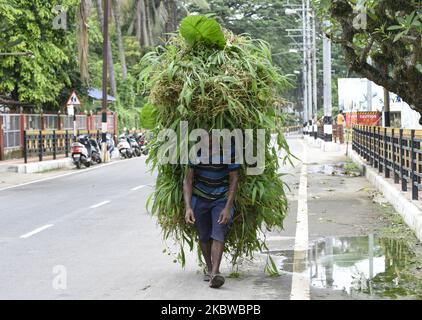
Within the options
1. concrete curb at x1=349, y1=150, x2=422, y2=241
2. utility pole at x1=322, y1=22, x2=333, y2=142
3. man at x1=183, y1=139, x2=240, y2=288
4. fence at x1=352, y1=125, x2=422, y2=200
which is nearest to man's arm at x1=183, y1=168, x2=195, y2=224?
man at x1=183, y1=139, x2=240, y2=288

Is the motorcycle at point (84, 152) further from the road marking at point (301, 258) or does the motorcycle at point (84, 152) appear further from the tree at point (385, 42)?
the tree at point (385, 42)

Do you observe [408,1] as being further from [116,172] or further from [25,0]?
[25,0]

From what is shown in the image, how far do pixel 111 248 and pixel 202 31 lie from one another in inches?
148

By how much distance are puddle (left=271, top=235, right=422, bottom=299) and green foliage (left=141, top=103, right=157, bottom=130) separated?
2.14 meters

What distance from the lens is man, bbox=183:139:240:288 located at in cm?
773

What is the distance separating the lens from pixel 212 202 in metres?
7.88

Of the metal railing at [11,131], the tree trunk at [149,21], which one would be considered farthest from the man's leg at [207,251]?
the tree trunk at [149,21]

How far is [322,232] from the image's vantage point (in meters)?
11.3

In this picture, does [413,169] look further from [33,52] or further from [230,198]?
[33,52]

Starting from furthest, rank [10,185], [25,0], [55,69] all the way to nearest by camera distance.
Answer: [55,69], [25,0], [10,185]

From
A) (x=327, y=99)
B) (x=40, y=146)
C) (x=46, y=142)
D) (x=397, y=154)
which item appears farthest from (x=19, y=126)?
(x=397, y=154)

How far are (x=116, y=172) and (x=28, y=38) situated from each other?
8.96 metres

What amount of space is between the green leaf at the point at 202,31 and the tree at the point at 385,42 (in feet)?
6.54
